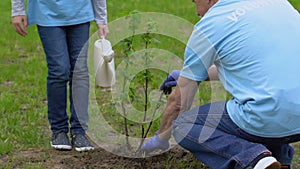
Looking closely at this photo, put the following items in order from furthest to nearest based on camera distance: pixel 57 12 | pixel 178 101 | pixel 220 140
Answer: pixel 57 12
pixel 178 101
pixel 220 140

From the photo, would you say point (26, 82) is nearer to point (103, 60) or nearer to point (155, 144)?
point (103, 60)

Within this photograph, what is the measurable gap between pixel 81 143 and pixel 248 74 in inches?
60.6

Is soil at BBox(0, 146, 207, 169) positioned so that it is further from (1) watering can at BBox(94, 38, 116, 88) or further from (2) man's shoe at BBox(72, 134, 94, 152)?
(1) watering can at BBox(94, 38, 116, 88)

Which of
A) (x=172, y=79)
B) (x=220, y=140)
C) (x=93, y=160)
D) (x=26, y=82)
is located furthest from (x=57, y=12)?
(x=26, y=82)

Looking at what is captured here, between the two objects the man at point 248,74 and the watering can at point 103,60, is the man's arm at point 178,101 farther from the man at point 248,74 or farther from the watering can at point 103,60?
the watering can at point 103,60

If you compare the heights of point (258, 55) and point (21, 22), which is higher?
point (258, 55)

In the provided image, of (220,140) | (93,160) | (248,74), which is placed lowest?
(93,160)

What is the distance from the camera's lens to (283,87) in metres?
3.11

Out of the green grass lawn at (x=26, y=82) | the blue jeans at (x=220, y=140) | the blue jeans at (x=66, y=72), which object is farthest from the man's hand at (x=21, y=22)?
the blue jeans at (x=220, y=140)

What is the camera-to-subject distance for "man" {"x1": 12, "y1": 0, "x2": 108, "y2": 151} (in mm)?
4082

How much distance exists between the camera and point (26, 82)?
6031mm

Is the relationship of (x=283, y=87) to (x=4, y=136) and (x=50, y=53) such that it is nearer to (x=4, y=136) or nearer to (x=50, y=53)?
(x=50, y=53)

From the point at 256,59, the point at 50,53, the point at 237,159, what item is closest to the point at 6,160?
the point at 50,53

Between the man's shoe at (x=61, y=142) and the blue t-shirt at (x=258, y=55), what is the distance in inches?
53.9
